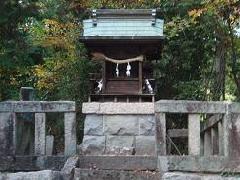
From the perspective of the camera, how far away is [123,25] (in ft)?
31.8

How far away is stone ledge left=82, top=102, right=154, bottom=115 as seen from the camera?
873 cm

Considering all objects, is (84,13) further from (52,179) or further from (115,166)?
(52,179)

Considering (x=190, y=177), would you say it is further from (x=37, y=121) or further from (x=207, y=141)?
(x=207, y=141)

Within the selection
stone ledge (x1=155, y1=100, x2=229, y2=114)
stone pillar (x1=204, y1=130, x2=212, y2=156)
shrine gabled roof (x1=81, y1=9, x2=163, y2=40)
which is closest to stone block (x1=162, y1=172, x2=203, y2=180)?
stone ledge (x1=155, y1=100, x2=229, y2=114)

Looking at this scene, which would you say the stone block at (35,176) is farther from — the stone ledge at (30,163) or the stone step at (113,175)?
the stone ledge at (30,163)

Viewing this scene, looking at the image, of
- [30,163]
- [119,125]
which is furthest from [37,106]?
[119,125]

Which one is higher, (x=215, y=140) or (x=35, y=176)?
(x=215, y=140)

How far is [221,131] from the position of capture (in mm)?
6637

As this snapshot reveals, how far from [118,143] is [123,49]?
208cm

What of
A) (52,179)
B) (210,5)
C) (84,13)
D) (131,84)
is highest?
(84,13)

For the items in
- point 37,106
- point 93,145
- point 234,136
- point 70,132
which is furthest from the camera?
point 93,145

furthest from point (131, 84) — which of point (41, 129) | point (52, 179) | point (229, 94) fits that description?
point (229, 94)

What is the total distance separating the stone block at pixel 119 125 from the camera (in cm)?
880

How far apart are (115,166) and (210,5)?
3.84m
